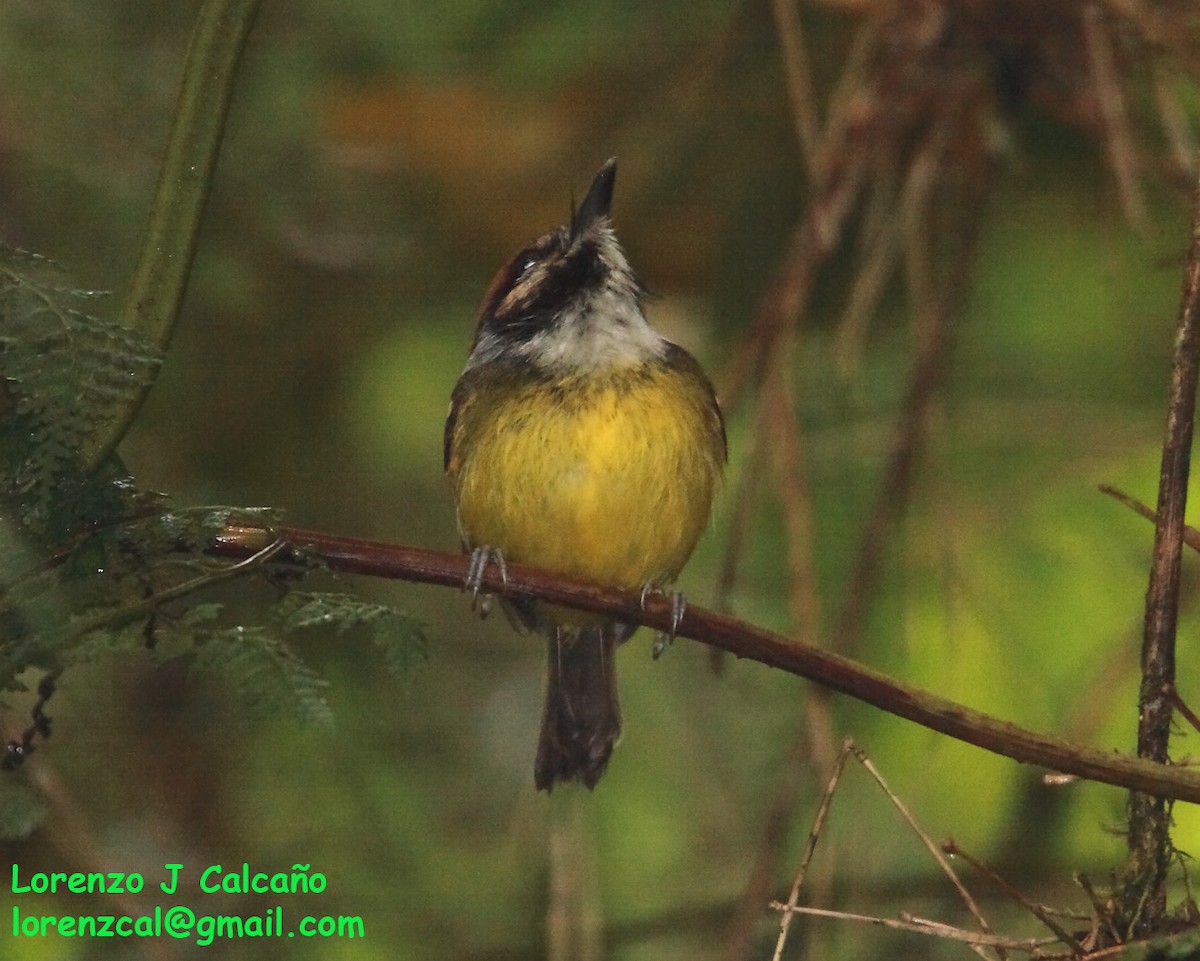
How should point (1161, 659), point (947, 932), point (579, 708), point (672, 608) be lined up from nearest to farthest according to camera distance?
point (947, 932), point (1161, 659), point (672, 608), point (579, 708)

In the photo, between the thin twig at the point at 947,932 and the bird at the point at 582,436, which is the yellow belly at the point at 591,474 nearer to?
the bird at the point at 582,436

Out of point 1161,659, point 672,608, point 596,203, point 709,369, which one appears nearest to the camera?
point 1161,659

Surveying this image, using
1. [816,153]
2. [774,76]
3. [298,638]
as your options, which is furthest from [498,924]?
[774,76]

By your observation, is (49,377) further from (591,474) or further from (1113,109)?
(1113,109)

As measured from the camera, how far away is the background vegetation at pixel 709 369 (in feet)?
14.1

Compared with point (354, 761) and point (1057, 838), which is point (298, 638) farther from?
point (1057, 838)

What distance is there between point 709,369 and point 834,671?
10.6 feet

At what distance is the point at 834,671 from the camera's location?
2.16 metres

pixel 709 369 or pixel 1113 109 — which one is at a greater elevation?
pixel 1113 109

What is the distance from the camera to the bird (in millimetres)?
3375

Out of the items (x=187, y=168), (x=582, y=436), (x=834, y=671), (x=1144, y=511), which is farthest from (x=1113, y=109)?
(x=187, y=168)

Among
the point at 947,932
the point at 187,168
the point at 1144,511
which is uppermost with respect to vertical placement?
the point at 187,168

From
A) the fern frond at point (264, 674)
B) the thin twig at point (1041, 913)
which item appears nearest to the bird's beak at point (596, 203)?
the fern frond at point (264, 674)

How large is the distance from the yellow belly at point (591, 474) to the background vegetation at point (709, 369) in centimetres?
37
